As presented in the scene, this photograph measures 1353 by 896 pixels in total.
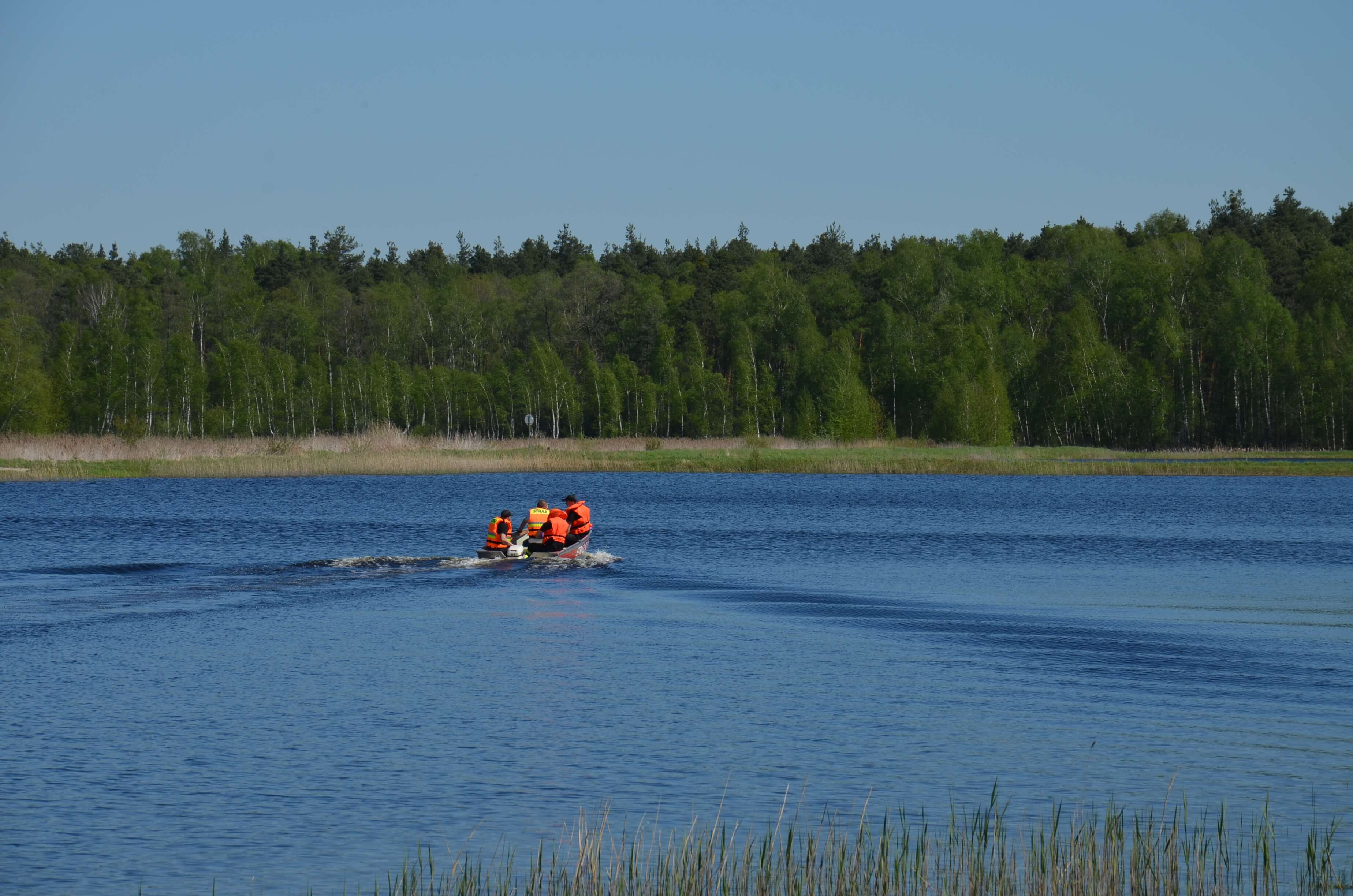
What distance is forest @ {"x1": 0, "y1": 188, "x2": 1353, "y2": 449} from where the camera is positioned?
98750mm

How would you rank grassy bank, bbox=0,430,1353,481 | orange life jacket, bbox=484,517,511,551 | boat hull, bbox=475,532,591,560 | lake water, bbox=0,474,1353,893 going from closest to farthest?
lake water, bbox=0,474,1353,893 → orange life jacket, bbox=484,517,511,551 → boat hull, bbox=475,532,591,560 → grassy bank, bbox=0,430,1353,481

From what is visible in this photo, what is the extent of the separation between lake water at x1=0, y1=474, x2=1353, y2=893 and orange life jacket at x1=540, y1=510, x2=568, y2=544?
0.63 metres

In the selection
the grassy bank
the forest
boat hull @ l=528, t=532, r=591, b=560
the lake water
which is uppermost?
the forest

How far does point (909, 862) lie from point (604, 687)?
8754mm

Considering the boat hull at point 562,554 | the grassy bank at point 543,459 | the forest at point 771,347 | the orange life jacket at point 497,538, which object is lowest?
the boat hull at point 562,554

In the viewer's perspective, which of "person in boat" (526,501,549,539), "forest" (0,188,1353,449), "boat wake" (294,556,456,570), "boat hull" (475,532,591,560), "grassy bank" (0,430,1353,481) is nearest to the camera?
"boat wake" (294,556,456,570)

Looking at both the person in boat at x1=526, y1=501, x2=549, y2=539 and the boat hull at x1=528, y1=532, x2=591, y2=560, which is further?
the person in boat at x1=526, y1=501, x2=549, y2=539

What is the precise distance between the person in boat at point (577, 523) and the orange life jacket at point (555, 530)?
0.35ft

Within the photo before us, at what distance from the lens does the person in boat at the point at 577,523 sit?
34562 mm

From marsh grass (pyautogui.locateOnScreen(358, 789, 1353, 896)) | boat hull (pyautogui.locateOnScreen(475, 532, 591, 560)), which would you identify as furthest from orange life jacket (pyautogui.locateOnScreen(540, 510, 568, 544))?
marsh grass (pyautogui.locateOnScreen(358, 789, 1353, 896))

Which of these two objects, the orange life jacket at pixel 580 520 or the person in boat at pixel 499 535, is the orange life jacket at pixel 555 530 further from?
the person in boat at pixel 499 535

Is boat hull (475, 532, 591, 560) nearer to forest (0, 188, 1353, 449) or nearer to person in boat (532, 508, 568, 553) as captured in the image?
person in boat (532, 508, 568, 553)

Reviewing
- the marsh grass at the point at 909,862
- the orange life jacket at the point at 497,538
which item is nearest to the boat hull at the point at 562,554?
the orange life jacket at the point at 497,538

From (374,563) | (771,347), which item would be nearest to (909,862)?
(374,563)
